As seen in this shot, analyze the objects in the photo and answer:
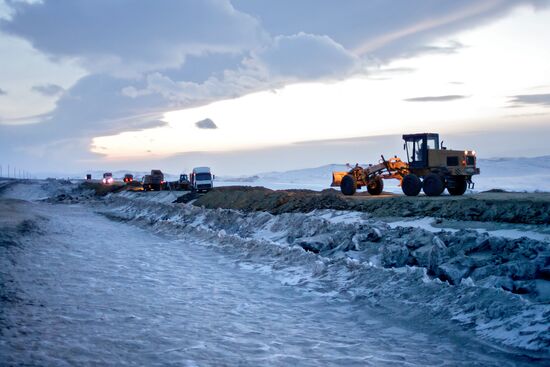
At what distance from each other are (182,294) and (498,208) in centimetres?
1250

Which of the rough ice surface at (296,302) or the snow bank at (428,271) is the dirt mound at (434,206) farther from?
the rough ice surface at (296,302)

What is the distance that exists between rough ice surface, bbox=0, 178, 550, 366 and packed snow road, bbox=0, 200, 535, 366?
0.09ft

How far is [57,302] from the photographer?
9125 millimetres

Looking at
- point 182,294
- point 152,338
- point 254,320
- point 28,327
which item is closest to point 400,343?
point 254,320

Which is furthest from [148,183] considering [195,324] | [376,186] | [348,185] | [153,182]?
[195,324]

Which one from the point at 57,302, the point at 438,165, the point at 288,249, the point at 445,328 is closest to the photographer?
the point at 445,328

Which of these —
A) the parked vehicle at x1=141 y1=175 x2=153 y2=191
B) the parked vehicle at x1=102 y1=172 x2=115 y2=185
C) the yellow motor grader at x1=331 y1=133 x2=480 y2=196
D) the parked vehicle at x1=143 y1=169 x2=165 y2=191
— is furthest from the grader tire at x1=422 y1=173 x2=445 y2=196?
the parked vehicle at x1=102 y1=172 x2=115 y2=185

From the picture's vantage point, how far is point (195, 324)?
7980mm

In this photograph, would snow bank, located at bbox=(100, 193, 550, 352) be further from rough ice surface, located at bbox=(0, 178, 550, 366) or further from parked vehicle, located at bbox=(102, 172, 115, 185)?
parked vehicle, located at bbox=(102, 172, 115, 185)

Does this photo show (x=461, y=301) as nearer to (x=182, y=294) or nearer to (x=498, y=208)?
(x=182, y=294)

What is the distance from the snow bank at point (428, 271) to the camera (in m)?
7.49

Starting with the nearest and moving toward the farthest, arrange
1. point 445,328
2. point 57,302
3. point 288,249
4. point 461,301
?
point 445,328 < point 461,301 < point 57,302 < point 288,249

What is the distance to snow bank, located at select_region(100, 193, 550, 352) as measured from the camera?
749cm

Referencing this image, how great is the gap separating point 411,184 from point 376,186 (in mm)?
3571
